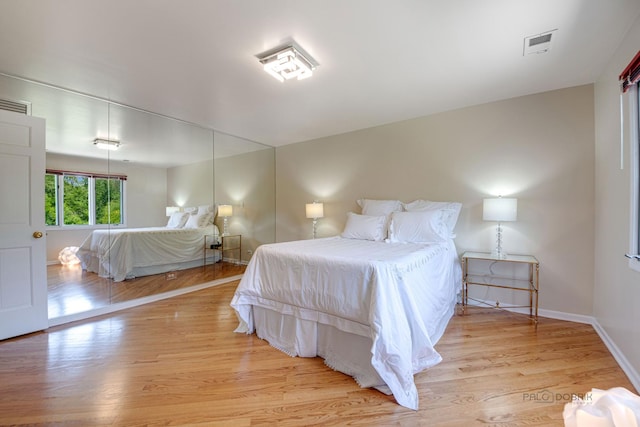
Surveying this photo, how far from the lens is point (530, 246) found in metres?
2.92

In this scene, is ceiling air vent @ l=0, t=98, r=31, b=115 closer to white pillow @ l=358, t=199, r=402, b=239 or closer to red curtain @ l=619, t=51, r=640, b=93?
white pillow @ l=358, t=199, r=402, b=239

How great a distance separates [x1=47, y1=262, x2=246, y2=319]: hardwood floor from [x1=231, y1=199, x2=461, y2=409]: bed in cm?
175

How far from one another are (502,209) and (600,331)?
1.33m

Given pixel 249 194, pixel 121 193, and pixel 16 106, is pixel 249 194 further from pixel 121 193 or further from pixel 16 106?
pixel 16 106

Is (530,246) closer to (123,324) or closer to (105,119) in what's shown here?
(123,324)

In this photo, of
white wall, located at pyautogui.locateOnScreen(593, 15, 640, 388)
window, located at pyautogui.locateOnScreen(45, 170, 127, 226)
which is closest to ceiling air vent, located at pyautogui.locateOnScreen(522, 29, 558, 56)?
white wall, located at pyautogui.locateOnScreen(593, 15, 640, 388)

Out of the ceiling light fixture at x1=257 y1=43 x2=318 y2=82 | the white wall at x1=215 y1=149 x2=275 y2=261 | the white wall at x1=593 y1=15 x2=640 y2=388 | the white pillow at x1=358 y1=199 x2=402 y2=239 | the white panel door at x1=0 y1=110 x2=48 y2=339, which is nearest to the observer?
the white wall at x1=593 y1=15 x2=640 y2=388

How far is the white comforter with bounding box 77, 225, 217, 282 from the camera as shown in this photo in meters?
3.08

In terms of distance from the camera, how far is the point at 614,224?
2141mm

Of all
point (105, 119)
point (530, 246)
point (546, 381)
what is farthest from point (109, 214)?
point (530, 246)

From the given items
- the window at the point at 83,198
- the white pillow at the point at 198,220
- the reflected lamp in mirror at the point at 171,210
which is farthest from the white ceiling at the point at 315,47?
the white pillow at the point at 198,220

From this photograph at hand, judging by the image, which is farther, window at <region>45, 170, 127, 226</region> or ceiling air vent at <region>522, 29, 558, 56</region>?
window at <region>45, 170, 127, 226</region>

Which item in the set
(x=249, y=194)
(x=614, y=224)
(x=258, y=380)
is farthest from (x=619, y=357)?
(x=249, y=194)

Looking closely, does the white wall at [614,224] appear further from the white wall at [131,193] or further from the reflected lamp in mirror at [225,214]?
the white wall at [131,193]
